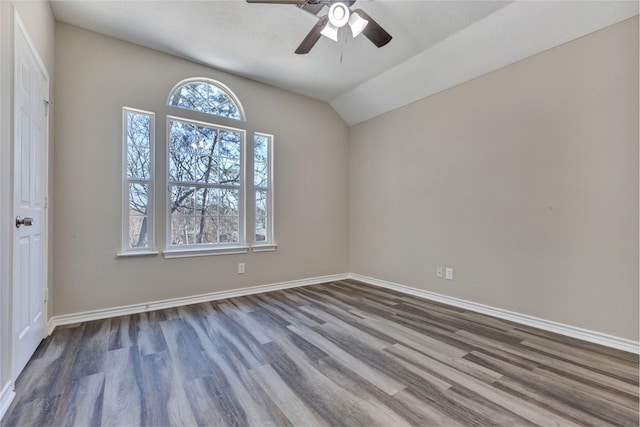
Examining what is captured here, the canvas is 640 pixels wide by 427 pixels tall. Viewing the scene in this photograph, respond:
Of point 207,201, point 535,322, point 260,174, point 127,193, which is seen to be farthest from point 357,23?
point 535,322

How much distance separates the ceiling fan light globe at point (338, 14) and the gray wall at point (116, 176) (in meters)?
2.01

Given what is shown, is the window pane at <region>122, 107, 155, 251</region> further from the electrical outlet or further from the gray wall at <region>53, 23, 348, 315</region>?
the electrical outlet

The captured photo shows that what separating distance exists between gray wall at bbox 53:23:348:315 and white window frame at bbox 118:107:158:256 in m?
0.06

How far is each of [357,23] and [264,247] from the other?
2.81 meters

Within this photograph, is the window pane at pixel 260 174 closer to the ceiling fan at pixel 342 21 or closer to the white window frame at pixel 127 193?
the white window frame at pixel 127 193

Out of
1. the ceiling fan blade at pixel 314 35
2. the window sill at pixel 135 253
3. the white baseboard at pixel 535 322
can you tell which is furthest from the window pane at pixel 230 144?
the white baseboard at pixel 535 322

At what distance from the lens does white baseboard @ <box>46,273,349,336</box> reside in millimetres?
2678

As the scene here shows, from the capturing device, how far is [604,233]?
2.35 meters

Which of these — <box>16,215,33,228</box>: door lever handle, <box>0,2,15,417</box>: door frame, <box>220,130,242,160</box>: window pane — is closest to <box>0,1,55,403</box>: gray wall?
<box>0,2,15,417</box>: door frame

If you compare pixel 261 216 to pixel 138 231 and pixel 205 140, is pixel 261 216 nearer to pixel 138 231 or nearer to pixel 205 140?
pixel 205 140

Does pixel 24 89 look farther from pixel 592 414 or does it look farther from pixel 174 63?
pixel 592 414

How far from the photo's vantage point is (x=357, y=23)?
2180 mm

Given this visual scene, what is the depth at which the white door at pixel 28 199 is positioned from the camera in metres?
1.72

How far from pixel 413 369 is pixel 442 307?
153 centimetres
